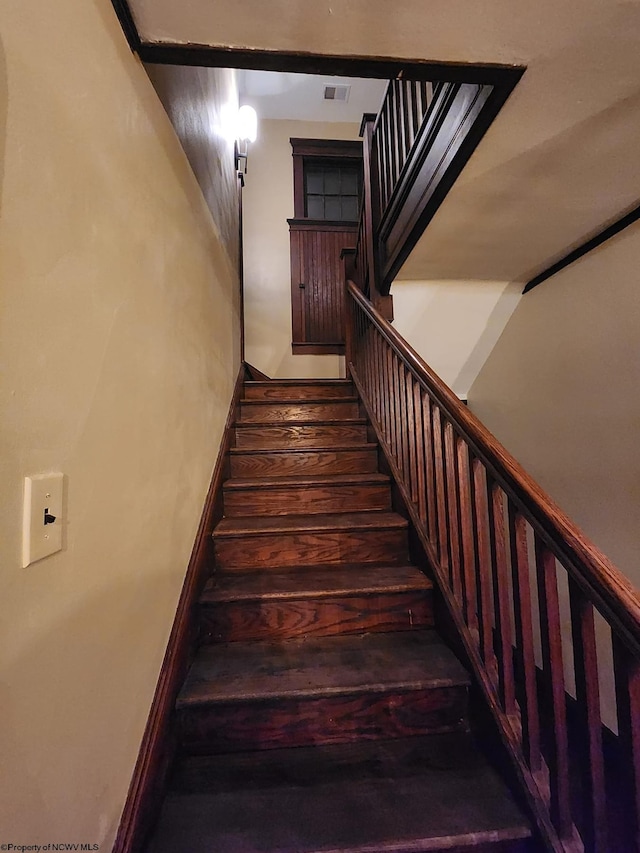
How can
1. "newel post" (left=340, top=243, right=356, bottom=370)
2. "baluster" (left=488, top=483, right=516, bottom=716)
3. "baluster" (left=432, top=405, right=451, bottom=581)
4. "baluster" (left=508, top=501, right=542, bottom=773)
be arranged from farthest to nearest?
1. "newel post" (left=340, top=243, right=356, bottom=370)
2. "baluster" (left=432, top=405, right=451, bottom=581)
3. "baluster" (left=488, top=483, right=516, bottom=716)
4. "baluster" (left=508, top=501, right=542, bottom=773)

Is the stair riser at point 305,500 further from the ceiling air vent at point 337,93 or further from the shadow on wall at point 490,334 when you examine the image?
the ceiling air vent at point 337,93

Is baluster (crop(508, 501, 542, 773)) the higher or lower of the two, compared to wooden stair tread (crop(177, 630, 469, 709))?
higher

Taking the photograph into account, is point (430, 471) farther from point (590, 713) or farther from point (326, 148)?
point (326, 148)

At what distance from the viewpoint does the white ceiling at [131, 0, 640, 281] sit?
0.89m

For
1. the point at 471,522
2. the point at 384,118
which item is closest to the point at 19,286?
the point at 471,522

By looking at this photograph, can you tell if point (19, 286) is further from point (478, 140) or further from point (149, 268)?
point (478, 140)

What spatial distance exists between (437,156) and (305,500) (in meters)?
1.60

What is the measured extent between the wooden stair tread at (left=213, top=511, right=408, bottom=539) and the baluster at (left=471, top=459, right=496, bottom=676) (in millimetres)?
537

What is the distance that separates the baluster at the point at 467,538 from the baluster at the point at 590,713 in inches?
16.6

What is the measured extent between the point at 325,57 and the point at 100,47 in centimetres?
54

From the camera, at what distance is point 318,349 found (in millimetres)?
4172

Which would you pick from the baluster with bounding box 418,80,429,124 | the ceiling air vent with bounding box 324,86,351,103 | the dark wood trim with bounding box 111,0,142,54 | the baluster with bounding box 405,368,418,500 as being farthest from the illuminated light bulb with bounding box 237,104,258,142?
the baluster with bounding box 405,368,418,500

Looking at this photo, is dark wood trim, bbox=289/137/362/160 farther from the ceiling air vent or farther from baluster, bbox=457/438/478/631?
baluster, bbox=457/438/478/631

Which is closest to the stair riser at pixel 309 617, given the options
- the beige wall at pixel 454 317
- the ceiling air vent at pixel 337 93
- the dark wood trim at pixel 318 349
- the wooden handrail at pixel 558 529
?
the wooden handrail at pixel 558 529
